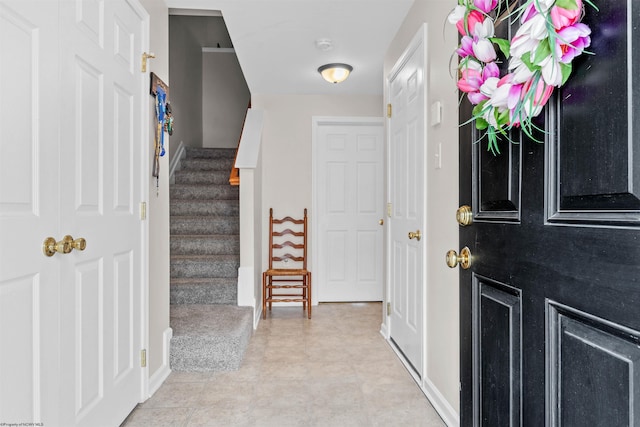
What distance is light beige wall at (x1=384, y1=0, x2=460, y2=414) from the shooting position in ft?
6.11

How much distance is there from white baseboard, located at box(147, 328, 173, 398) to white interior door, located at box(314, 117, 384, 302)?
7.32 ft

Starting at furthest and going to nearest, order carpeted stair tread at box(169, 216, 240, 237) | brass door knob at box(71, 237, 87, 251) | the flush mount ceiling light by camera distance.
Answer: carpeted stair tread at box(169, 216, 240, 237) < the flush mount ceiling light < brass door knob at box(71, 237, 87, 251)

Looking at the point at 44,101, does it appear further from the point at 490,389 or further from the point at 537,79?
the point at 490,389

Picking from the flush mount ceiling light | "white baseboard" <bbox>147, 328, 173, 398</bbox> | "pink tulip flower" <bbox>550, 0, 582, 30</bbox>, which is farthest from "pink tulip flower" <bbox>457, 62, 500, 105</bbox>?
the flush mount ceiling light

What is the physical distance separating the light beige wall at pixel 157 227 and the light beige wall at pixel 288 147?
6.41 feet

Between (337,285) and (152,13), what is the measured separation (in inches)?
126

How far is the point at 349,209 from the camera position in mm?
4539

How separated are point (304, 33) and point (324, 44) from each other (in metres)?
0.20

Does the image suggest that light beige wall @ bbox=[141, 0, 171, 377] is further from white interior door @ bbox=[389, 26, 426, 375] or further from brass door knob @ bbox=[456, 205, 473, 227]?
brass door knob @ bbox=[456, 205, 473, 227]

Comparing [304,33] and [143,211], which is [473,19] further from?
[304,33]

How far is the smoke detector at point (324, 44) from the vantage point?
298 cm

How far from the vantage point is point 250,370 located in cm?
254

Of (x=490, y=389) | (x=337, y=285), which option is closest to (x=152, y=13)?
(x=490, y=389)

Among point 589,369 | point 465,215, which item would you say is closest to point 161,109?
point 465,215
